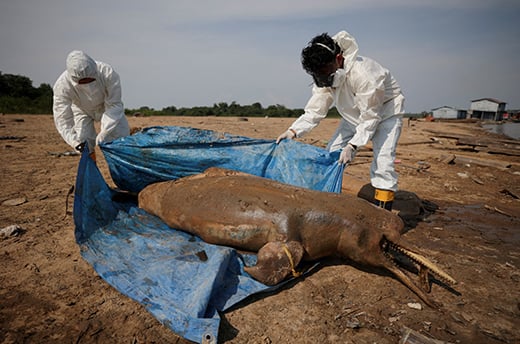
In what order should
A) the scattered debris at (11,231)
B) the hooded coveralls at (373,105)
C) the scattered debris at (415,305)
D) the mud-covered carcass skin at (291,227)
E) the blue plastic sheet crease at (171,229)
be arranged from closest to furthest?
1. the blue plastic sheet crease at (171,229)
2. the scattered debris at (415,305)
3. the mud-covered carcass skin at (291,227)
4. the scattered debris at (11,231)
5. the hooded coveralls at (373,105)

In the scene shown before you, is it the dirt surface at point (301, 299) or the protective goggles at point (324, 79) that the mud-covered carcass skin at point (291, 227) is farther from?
the protective goggles at point (324, 79)

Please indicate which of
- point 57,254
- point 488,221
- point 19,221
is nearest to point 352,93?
point 488,221

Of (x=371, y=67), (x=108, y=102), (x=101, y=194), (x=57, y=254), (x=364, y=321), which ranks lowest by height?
(x=364, y=321)

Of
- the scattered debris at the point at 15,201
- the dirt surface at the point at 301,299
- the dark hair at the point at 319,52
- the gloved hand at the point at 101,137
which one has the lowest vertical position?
the dirt surface at the point at 301,299

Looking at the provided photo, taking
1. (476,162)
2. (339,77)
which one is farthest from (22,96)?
(476,162)

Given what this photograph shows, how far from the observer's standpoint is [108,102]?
5211mm

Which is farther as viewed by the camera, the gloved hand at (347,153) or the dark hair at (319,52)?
the gloved hand at (347,153)

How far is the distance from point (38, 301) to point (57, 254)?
0.86 meters

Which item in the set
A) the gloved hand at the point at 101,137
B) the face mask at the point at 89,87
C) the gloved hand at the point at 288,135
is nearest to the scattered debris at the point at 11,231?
the gloved hand at the point at 101,137

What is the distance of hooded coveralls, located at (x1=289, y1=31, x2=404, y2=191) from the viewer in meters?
3.99

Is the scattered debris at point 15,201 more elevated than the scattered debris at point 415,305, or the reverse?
the scattered debris at point 15,201

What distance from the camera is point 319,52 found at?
3.85 m

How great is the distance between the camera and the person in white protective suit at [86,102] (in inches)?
186

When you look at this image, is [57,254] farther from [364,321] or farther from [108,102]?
[364,321]
